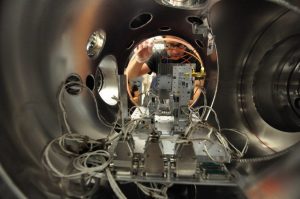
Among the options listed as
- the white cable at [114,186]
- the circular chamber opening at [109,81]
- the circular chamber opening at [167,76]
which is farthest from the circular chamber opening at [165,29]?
the white cable at [114,186]

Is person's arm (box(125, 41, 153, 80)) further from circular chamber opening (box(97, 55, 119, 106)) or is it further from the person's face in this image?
circular chamber opening (box(97, 55, 119, 106))

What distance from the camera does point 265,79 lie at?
1422 millimetres

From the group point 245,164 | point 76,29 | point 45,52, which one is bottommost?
point 245,164

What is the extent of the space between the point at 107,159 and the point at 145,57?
2032mm

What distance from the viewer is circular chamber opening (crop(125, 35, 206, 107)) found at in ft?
5.15

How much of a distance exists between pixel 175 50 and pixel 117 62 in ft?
4.87

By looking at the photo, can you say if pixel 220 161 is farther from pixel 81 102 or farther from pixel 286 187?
pixel 81 102

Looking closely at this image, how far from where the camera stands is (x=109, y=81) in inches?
70.1

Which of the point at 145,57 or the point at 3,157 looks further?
the point at 145,57

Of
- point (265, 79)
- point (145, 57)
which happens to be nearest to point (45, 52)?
point (265, 79)

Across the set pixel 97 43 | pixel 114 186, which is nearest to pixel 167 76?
pixel 97 43

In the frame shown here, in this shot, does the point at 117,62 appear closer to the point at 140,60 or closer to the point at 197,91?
the point at 197,91

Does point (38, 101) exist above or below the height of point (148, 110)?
above

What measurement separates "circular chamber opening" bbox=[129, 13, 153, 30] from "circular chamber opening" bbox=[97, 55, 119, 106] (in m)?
0.28
